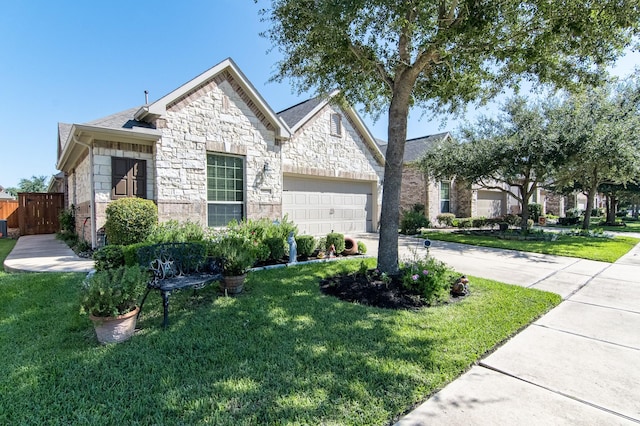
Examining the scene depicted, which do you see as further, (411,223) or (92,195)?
(411,223)

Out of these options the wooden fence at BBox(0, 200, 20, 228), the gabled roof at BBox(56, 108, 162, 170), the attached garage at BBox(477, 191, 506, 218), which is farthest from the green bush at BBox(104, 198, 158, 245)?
the attached garage at BBox(477, 191, 506, 218)

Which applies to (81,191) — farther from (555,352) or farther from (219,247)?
(555,352)

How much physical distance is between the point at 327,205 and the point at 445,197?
10475 mm

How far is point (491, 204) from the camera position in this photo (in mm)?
22984

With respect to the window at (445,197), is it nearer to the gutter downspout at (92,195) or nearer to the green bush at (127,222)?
the green bush at (127,222)

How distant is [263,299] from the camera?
15.9 ft

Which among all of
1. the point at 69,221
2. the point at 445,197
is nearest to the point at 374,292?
the point at 69,221

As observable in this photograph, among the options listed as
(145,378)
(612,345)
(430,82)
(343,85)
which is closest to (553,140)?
(430,82)

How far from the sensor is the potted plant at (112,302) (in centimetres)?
331

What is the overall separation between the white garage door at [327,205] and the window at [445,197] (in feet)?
23.2

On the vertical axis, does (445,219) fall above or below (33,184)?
below

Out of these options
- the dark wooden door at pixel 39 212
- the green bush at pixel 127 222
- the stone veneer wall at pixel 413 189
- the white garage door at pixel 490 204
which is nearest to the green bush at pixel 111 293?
the green bush at pixel 127 222

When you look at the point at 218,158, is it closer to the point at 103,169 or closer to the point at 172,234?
the point at 103,169

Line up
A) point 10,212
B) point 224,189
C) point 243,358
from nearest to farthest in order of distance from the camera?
point 243,358, point 224,189, point 10,212
